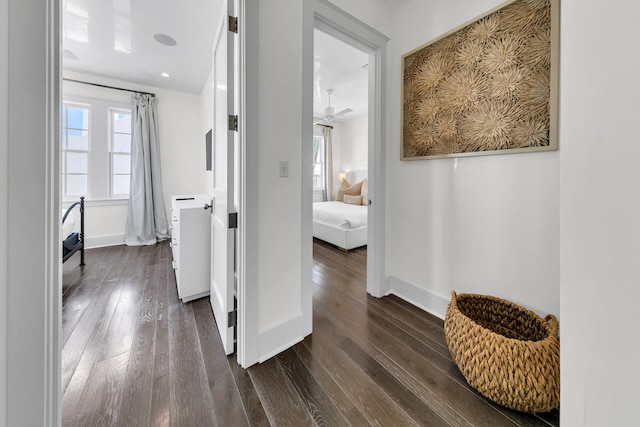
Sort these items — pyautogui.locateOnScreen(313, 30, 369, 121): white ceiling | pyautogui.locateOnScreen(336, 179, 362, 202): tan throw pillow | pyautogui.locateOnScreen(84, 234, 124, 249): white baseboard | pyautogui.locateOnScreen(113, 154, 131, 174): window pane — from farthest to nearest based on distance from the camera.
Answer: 1. pyautogui.locateOnScreen(336, 179, 362, 202): tan throw pillow
2. pyautogui.locateOnScreen(113, 154, 131, 174): window pane
3. pyautogui.locateOnScreen(84, 234, 124, 249): white baseboard
4. pyautogui.locateOnScreen(313, 30, 369, 121): white ceiling

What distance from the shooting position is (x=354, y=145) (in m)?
6.15

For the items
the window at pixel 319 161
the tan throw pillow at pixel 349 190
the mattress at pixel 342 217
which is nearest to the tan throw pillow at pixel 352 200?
the tan throw pillow at pixel 349 190

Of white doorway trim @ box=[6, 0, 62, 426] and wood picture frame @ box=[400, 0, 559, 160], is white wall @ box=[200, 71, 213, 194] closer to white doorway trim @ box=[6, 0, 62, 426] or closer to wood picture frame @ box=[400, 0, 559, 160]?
wood picture frame @ box=[400, 0, 559, 160]

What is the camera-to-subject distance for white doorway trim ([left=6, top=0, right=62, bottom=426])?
2.13 ft

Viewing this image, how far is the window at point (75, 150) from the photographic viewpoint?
11.7 ft

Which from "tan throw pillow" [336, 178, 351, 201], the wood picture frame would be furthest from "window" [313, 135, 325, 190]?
the wood picture frame

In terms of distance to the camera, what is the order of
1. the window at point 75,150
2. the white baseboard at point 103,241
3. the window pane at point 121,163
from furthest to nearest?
1. the window pane at point 121,163
2. the white baseboard at point 103,241
3. the window at point 75,150

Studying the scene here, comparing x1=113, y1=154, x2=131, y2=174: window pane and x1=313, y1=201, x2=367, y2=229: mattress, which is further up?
x1=113, y1=154, x2=131, y2=174: window pane

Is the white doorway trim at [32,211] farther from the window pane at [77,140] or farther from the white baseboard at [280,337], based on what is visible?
the window pane at [77,140]

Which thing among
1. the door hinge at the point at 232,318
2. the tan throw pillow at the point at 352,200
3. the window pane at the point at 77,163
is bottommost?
the door hinge at the point at 232,318

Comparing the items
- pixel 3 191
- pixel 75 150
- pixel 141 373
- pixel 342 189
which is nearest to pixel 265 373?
pixel 141 373

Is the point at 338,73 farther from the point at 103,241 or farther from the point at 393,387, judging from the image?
the point at 103,241

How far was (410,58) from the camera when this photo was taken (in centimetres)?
196

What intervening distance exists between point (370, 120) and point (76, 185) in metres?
4.52
